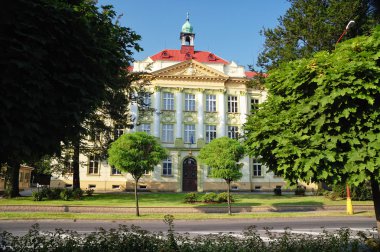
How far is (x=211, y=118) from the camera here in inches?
1698

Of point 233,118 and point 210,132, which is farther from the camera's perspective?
point 233,118

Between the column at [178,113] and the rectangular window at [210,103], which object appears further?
the rectangular window at [210,103]

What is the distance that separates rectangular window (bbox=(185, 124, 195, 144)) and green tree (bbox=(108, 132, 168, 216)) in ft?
66.5

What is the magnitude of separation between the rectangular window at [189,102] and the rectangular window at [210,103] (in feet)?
6.08

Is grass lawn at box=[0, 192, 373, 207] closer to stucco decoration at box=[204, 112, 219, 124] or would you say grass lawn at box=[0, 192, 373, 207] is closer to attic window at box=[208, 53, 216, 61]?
stucco decoration at box=[204, 112, 219, 124]

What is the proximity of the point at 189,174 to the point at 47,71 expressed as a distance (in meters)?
37.2

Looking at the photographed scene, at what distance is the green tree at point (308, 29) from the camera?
1050 inches

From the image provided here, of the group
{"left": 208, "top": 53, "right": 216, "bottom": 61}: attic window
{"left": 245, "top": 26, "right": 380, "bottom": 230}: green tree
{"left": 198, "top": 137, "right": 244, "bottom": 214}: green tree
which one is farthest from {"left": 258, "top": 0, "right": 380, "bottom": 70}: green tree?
{"left": 245, "top": 26, "right": 380, "bottom": 230}: green tree

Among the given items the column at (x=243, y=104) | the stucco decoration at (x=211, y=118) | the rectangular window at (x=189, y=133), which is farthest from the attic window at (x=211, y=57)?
the rectangular window at (x=189, y=133)

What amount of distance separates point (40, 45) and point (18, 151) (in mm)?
1686

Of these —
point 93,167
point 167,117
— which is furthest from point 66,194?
point 167,117

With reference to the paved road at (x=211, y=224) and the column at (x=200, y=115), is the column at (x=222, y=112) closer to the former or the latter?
the column at (x=200, y=115)

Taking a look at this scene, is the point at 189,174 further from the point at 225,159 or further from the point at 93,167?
the point at 225,159

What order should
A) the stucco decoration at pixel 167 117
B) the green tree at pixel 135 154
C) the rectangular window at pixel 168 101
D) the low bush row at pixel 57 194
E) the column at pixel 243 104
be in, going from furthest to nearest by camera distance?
the column at pixel 243 104, the rectangular window at pixel 168 101, the stucco decoration at pixel 167 117, the low bush row at pixel 57 194, the green tree at pixel 135 154
